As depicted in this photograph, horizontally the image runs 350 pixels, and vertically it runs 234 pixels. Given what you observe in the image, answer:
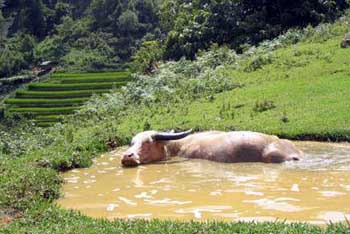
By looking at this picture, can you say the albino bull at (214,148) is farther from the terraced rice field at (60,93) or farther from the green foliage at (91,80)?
the green foliage at (91,80)

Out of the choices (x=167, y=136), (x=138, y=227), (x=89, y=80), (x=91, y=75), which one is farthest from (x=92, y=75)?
(x=138, y=227)

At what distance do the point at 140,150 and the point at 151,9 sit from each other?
4200 cm

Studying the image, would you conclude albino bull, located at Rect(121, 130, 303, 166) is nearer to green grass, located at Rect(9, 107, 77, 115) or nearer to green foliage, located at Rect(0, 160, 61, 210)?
green foliage, located at Rect(0, 160, 61, 210)

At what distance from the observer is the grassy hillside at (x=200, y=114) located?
5598 millimetres

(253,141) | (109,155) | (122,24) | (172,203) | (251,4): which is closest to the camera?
(172,203)

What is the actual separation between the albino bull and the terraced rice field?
19.8 meters

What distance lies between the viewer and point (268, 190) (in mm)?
6734

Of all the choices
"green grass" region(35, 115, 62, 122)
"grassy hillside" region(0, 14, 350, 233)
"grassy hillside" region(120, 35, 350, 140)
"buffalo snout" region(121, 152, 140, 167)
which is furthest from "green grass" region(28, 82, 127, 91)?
"buffalo snout" region(121, 152, 140, 167)

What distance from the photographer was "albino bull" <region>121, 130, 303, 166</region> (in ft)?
27.0

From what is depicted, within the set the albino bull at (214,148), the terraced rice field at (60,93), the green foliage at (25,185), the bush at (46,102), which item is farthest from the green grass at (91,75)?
the green foliage at (25,185)

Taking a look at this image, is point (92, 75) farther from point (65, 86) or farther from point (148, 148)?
point (148, 148)

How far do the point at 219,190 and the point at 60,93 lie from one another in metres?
27.0

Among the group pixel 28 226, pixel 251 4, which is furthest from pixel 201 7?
pixel 28 226

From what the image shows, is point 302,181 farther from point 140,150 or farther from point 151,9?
point 151,9
